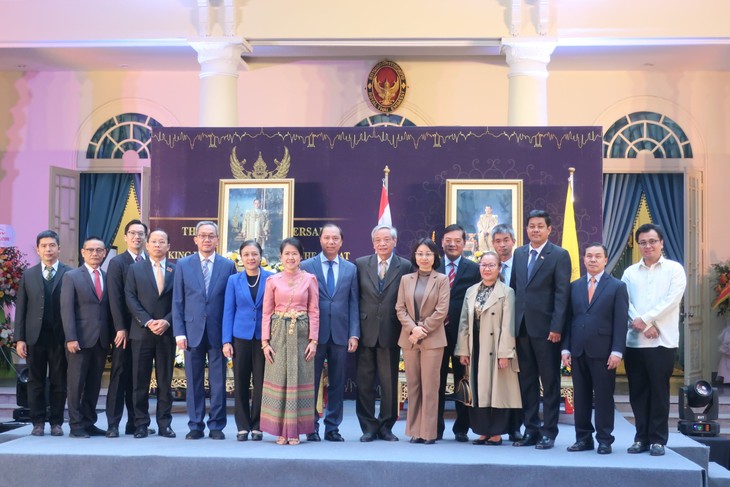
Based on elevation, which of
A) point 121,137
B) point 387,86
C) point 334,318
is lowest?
point 334,318

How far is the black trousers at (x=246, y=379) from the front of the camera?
6418 mm

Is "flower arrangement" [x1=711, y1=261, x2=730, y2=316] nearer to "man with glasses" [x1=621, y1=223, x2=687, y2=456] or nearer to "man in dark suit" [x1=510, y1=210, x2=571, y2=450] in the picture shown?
"man with glasses" [x1=621, y1=223, x2=687, y2=456]

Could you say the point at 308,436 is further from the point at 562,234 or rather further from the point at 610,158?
the point at 610,158

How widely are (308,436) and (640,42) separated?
5982mm

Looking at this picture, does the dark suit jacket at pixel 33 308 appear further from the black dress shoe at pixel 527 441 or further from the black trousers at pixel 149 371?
the black dress shoe at pixel 527 441

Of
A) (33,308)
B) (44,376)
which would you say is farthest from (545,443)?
(33,308)

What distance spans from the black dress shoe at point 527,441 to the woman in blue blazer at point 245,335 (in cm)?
177

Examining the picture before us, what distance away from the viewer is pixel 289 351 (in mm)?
6234

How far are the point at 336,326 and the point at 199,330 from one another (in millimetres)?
948

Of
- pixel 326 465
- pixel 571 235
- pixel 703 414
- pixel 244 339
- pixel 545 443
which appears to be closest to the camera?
pixel 326 465

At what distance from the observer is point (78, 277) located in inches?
260

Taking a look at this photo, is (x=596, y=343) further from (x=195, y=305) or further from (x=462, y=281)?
(x=195, y=305)

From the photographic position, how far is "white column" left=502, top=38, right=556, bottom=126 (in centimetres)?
990

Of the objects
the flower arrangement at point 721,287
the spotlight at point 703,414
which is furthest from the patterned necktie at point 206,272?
the flower arrangement at point 721,287
